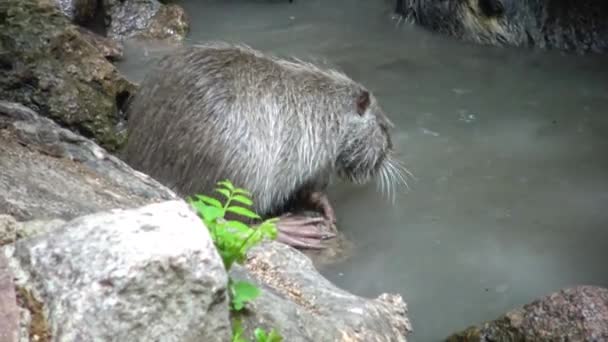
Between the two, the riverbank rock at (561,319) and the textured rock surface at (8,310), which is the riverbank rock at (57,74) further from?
the textured rock surface at (8,310)

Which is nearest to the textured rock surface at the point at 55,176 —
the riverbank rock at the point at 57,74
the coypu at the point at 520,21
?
the riverbank rock at the point at 57,74

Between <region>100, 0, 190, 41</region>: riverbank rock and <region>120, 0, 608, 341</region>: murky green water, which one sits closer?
<region>120, 0, 608, 341</region>: murky green water

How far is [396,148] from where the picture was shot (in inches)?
200

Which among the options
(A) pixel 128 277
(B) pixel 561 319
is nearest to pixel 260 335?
(A) pixel 128 277

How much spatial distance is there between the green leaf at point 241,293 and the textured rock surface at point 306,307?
0.07 metres

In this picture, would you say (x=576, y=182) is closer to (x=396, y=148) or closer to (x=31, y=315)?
(x=396, y=148)

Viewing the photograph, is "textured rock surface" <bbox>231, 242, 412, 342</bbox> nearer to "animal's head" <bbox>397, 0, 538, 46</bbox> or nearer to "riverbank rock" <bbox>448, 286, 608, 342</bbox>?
"riverbank rock" <bbox>448, 286, 608, 342</bbox>

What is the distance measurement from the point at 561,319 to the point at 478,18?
4.32 metres

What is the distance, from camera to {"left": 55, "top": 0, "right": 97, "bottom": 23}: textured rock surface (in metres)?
6.37

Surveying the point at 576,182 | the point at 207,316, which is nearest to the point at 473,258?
the point at 576,182

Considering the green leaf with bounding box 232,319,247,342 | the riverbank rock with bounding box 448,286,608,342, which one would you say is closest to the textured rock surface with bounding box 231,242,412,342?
the green leaf with bounding box 232,319,247,342

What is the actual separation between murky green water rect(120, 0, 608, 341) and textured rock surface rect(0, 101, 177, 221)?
1325 mm

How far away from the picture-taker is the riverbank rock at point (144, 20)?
6656mm

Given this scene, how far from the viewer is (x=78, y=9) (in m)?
6.48
